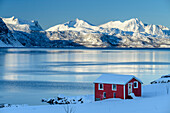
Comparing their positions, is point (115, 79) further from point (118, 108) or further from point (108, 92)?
point (118, 108)

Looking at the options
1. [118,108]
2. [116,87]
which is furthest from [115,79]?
[118,108]

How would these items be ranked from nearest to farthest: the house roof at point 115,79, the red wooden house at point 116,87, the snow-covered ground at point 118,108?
the snow-covered ground at point 118,108 → the red wooden house at point 116,87 → the house roof at point 115,79

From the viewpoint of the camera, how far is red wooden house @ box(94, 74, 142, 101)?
1271 inches

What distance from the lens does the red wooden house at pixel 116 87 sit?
32.3 meters

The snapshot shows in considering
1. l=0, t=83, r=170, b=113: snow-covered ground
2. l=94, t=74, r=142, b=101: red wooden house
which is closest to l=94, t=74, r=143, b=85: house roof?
l=94, t=74, r=142, b=101: red wooden house

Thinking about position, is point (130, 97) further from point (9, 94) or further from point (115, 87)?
point (9, 94)

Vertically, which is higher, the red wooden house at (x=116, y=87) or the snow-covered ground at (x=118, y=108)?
the red wooden house at (x=116, y=87)

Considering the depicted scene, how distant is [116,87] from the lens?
1280 inches

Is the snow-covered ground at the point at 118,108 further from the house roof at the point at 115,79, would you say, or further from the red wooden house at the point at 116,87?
the house roof at the point at 115,79

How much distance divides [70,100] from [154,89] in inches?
483

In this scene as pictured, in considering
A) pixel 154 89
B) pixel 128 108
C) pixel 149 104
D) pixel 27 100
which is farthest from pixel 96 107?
pixel 154 89

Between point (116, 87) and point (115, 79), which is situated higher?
point (115, 79)

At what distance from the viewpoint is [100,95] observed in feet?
109

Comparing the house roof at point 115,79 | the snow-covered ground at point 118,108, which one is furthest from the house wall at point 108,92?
the snow-covered ground at point 118,108
